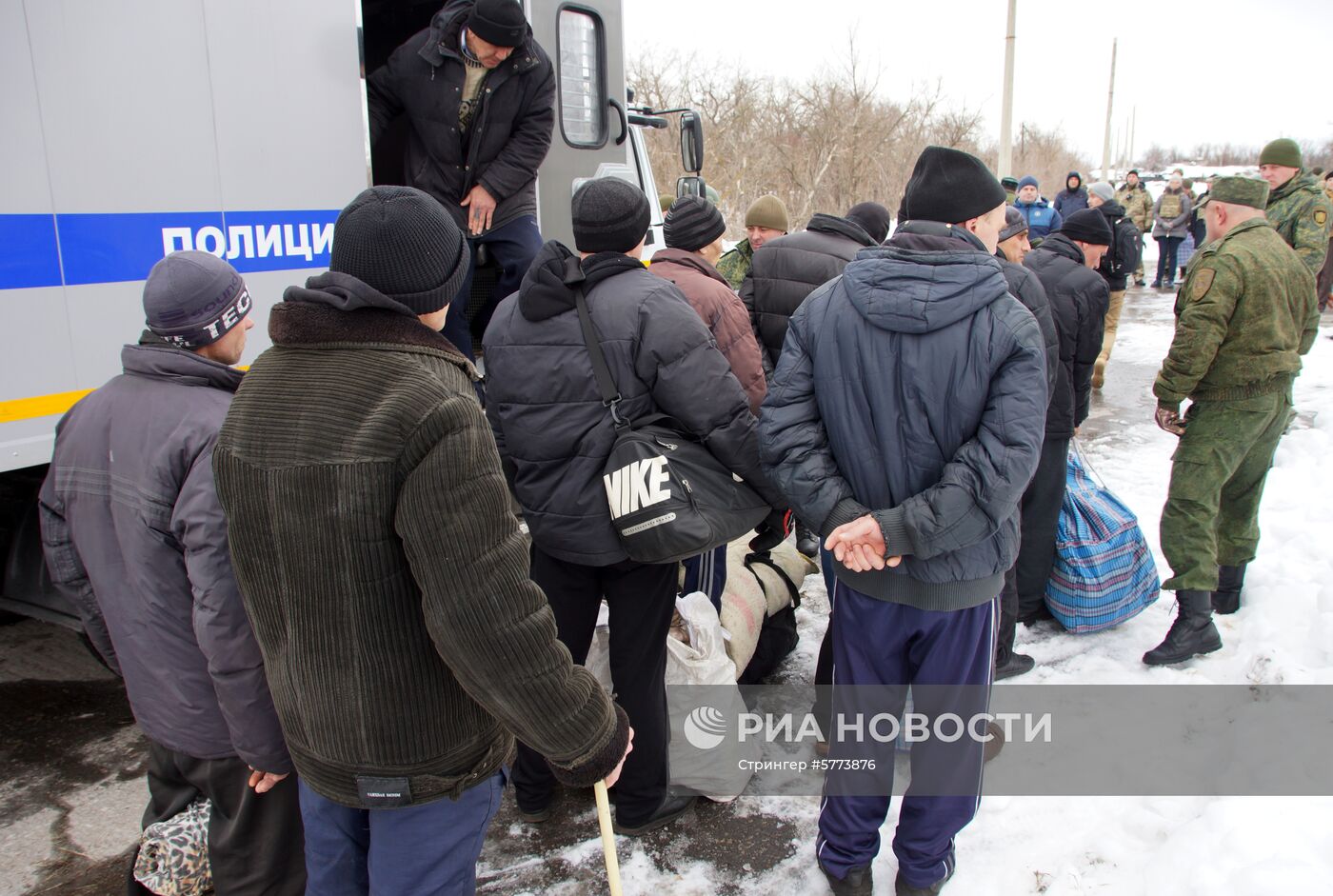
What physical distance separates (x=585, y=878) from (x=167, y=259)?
6.58 feet

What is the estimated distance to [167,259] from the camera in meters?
2.07

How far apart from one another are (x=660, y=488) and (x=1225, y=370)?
2608mm

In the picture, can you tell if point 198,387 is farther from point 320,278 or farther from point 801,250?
point 801,250

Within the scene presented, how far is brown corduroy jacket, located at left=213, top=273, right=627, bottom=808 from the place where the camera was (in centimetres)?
144

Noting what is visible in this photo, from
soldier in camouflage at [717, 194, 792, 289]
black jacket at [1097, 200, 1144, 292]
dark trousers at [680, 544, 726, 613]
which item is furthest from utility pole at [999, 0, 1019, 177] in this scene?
dark trousers at [680, 544, 726, 613]

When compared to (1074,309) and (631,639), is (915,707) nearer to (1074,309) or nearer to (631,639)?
(631,639)

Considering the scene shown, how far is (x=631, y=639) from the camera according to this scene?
8.83ft

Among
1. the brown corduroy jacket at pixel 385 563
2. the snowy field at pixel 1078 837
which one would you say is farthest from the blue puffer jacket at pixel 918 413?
the brown corduroy jacket at pixel 385 563

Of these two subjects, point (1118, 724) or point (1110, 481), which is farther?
point (1110, 481)

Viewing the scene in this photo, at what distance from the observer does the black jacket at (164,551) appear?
1.84 meters

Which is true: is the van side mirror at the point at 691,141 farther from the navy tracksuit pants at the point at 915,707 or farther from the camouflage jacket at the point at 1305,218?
the navy tracksuit pants at the point at 915,707

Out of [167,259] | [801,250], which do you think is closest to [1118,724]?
[801,250]

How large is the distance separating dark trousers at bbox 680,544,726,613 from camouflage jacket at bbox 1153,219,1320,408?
202 centimetres

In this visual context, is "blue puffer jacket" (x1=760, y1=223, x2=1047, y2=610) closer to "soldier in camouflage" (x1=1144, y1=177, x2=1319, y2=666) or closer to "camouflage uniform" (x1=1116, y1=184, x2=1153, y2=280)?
"soldier in camouflage" (x1=1144, y1=177, x2=1319, y2=666)
